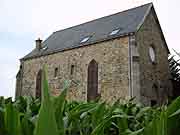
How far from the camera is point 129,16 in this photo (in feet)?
70.3

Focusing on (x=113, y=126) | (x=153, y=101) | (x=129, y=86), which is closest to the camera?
(x=113, y=126)

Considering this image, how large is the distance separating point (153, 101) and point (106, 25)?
6734 mm

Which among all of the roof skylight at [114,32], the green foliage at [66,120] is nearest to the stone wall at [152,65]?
the roof skylight at [114,32]

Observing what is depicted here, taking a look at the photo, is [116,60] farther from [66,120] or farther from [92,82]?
[66,120]

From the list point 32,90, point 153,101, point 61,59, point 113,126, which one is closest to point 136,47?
point 153,101

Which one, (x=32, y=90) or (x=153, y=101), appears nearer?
(x=153, y=101)

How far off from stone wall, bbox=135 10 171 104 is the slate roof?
Answer: 0.70m

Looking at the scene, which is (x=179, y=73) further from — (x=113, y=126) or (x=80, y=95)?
(x=113, y=126)

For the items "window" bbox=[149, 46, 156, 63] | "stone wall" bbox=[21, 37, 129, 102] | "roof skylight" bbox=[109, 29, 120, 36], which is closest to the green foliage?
"stone wall" bbox=[21, 37, 129, 102]

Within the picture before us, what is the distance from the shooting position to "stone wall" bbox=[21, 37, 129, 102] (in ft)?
60.3

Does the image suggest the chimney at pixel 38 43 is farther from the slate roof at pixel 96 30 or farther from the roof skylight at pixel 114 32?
the roof skylight at pixel 114 32

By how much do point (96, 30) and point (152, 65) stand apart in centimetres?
511

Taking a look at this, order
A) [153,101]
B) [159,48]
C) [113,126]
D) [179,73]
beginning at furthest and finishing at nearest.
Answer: [179,73] → [159,48] → [153,101] → [113,126]

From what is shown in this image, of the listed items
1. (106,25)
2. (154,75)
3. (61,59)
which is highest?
(106,25)
